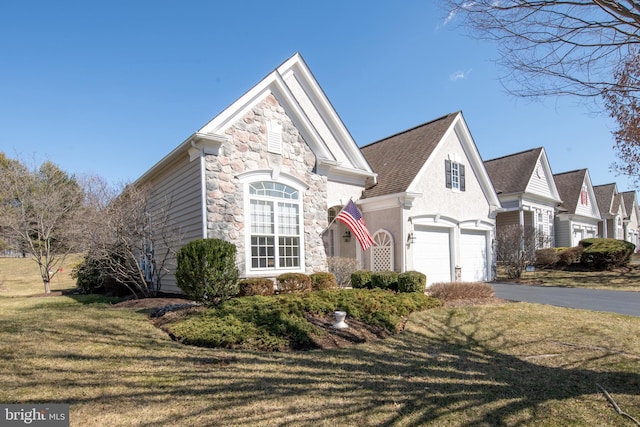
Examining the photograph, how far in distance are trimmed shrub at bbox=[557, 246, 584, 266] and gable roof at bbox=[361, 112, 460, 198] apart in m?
11.6

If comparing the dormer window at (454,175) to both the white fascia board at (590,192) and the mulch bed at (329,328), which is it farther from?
the white fascia board at (590,192)

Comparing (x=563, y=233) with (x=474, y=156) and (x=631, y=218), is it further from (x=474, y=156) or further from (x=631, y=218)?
(x=631, y=218)

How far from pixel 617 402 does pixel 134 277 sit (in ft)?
40.0

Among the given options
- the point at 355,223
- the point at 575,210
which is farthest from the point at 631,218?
the point at 355,223

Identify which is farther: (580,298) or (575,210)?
(575,210)

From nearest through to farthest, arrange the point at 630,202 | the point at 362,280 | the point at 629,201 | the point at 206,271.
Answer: the point at 206,271 < the point at 362,280 < the point at 630,202 < the point at 629,201

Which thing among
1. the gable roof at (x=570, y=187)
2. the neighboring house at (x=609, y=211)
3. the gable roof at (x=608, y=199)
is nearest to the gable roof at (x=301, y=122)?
the gable roof at (x=570, y=187)

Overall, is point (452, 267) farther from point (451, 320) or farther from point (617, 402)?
point (617, 402)

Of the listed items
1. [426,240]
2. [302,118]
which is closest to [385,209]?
[426,240]

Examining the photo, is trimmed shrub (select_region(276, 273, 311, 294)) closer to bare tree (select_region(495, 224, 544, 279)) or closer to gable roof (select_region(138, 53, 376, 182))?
gable roof (select_region(138, 53, 376, 182))

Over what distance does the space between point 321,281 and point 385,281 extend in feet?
6.41

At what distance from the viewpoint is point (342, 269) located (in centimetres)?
1307

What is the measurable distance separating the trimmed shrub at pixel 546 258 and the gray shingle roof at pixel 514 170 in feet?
12.1

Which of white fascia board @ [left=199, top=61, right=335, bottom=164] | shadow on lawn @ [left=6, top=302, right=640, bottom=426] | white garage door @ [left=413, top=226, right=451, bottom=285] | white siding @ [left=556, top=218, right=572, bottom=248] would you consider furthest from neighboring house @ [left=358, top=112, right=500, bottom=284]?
white siding @ [left=556, top=218, right=572, bottom=248]
